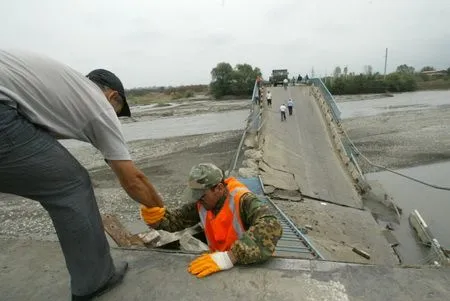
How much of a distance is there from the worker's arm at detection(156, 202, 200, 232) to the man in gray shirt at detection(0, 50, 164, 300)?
95 centimetres

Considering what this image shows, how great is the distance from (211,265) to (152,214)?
2.51 ft

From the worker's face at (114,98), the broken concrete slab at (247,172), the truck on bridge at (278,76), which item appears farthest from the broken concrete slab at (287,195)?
the truck on bridge at (278,76)

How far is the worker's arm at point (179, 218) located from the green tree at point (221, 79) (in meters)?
75.8

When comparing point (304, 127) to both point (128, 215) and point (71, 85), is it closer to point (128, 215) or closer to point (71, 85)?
point (128, 215)

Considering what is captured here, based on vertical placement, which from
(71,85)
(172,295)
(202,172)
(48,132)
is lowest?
(172,295)

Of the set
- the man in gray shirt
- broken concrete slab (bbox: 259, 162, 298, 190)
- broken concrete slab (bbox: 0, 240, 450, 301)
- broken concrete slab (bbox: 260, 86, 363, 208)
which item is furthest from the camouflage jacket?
broken concrete slab (bbox: 260, 86, 363, 208)

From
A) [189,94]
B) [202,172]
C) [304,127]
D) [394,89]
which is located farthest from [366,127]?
[189,94]

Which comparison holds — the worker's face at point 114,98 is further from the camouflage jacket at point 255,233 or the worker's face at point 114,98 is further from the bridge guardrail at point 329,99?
the bridge guardrail at point 329,99

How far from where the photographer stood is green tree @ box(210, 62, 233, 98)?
7781cm

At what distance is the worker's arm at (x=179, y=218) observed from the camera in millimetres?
3424

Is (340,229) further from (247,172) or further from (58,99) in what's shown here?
(58,99)

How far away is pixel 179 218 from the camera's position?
353 centimetres

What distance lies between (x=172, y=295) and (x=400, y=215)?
11.9m

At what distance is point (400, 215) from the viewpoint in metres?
12.7
